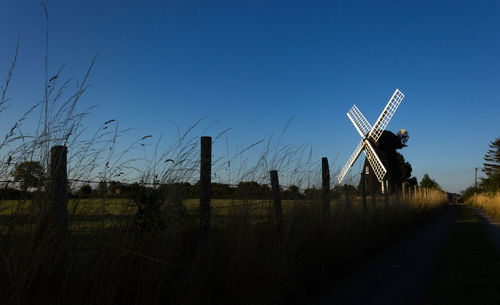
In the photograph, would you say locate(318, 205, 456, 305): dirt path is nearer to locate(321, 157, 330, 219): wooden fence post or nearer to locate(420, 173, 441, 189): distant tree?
locate(321, 157, 330, 219): wooden fence post

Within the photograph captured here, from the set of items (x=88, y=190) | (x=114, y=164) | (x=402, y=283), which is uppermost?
(x=114, y=164)

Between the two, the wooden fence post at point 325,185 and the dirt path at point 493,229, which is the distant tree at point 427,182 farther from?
the wooden fence post at point 325,185

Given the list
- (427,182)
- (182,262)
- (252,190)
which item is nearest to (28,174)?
(182,262)

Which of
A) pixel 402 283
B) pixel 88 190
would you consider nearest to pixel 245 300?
pixel 88 190

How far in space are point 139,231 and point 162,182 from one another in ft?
1.97

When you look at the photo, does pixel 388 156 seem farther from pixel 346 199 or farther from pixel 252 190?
pixel 252 190

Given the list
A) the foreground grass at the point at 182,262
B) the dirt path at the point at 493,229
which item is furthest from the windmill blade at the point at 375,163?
the foreground grass at the point at 182,262

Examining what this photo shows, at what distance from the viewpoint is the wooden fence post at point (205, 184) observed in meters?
3.20

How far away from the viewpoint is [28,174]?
2.39 m

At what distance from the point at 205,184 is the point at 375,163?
23370 millimetres

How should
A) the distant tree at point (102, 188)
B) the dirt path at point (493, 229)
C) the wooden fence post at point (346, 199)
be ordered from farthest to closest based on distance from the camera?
the dirt path at point (493, 229)
the wooden fence post at point (346, 199)
the distant tree at point (102, 188)

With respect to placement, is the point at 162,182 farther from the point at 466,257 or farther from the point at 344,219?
the point at 466,257

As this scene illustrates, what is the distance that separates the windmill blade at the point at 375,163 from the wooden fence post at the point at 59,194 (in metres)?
23.5

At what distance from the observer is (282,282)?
3588 mm
